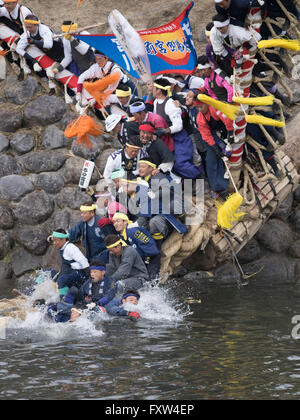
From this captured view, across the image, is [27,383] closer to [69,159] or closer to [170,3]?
[69,159]

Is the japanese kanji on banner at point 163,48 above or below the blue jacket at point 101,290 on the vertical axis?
above

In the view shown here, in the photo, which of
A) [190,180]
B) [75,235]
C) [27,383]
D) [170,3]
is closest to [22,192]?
[75,235]

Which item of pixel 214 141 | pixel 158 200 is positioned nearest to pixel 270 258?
pixel 214 141

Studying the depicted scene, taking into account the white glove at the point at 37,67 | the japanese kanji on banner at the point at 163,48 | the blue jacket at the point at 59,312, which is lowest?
the blue jacket at the point at 59,312

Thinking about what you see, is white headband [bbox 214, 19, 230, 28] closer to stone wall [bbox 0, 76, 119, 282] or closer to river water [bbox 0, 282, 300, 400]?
river water [bbox 0, 282, 300, 400]

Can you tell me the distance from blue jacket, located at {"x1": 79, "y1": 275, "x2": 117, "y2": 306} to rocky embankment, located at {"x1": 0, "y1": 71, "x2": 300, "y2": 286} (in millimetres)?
2995

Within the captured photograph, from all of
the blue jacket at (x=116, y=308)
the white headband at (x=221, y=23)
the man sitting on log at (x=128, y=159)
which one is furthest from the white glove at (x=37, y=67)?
the blue jacket at (x=116, y=308)

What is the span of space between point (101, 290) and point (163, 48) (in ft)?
12.2

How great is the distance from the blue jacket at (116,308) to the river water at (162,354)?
0.10 m

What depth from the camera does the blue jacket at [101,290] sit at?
371 inches

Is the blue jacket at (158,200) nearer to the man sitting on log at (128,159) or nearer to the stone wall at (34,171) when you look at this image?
the man sitting on log at (128,159)

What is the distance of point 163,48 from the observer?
11062mm

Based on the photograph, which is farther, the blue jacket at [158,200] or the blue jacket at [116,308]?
the blue jacket at [158,200]
